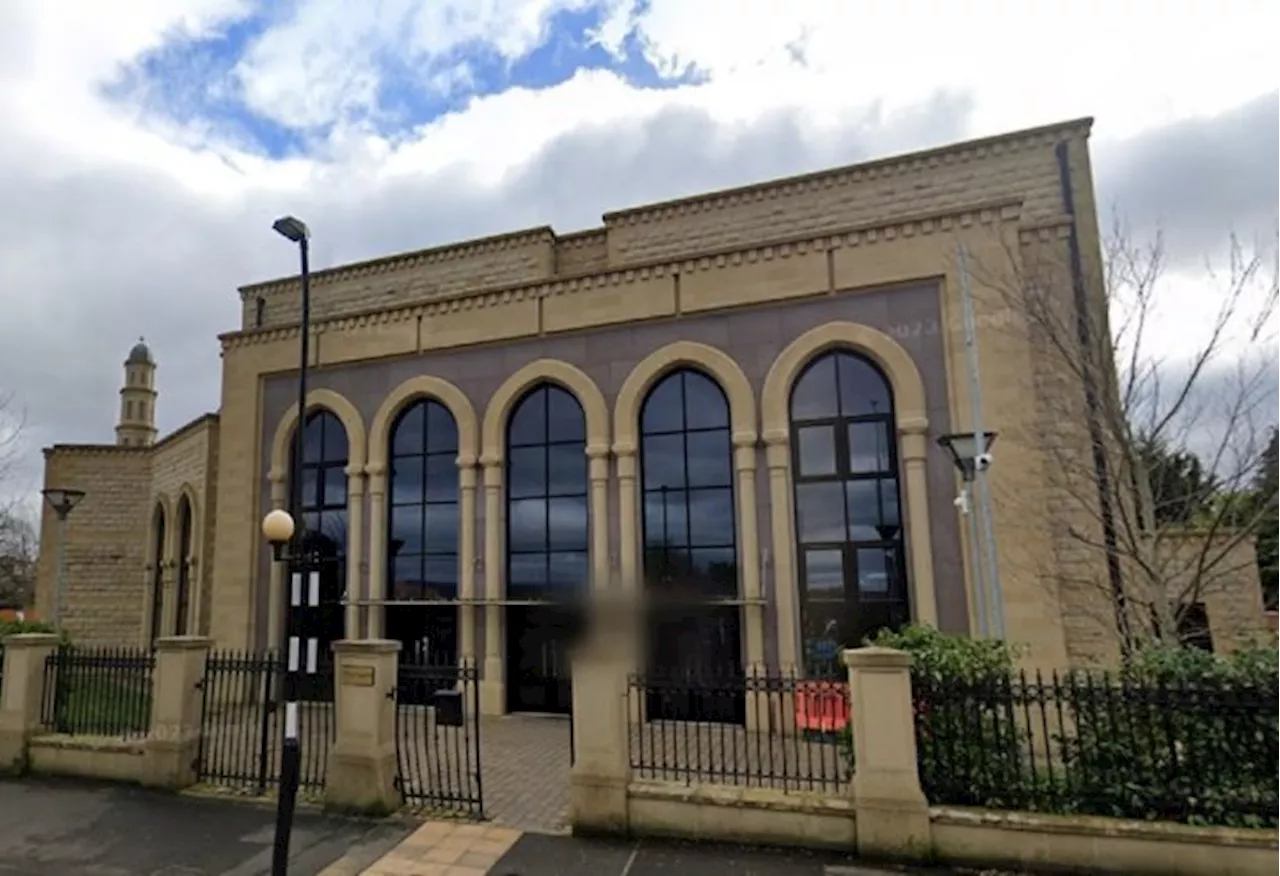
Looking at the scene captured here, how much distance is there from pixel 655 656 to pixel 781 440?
14.3 feet

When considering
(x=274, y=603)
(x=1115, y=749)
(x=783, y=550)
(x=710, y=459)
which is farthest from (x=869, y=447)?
(x=274, y=603)

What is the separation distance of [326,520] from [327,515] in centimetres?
11

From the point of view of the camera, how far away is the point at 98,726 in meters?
10.6

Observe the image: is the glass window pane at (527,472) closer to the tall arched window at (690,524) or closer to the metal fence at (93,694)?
the tall arched window at (690,524)

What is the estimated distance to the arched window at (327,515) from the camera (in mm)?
16203

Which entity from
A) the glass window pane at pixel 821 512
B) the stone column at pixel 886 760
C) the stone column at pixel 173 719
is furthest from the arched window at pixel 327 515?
the stone column at pixel 886 760

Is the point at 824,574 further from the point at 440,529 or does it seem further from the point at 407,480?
the point at 407,480

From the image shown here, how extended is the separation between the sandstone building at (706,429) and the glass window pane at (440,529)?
53 millimetres

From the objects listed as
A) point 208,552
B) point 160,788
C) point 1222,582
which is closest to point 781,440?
point 1222,582

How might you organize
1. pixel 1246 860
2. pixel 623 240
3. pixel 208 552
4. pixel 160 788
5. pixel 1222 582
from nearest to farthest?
pixel 1246 860 < pixel 160 788 < pixel 1222 582 < pixel 623 240 < pixel 208 552

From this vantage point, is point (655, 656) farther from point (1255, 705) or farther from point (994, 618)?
point (1255, 705)

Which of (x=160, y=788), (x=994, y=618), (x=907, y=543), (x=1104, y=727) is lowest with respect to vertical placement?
(x=160, y=788)

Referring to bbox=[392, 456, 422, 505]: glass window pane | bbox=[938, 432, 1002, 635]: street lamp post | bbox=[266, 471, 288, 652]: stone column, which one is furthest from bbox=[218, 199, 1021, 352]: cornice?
bbox=[266, 471, 288, 652]: stone column

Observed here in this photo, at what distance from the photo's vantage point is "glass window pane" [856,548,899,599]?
12.9m
